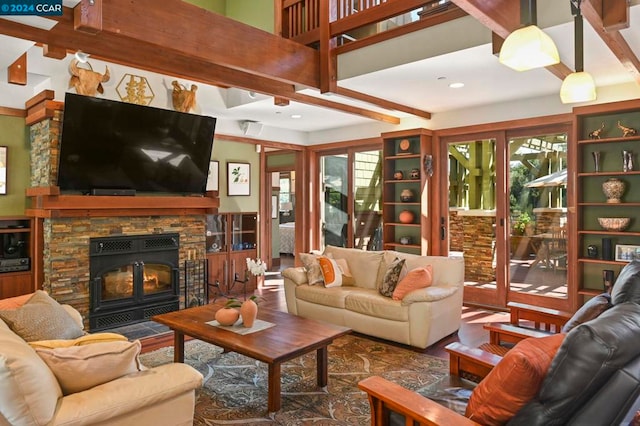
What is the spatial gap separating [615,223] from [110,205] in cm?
547

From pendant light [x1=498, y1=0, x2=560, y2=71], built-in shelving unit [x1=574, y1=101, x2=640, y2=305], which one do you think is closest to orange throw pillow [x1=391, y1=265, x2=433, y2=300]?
built-in shelving unit [x1=574, y1=101, x2=640, y2=305]

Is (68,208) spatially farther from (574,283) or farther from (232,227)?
(574,283)

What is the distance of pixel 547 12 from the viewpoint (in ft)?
10.5

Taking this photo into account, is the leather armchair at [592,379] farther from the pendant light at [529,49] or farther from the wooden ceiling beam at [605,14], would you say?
the wooden ceiling beam at [605,14]

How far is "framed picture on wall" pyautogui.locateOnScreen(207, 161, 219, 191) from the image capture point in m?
6.70

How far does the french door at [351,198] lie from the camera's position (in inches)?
291

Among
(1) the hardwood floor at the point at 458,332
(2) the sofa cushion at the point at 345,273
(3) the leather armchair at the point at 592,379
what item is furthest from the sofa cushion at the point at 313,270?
(3) the leather armchair at the point at 592,379

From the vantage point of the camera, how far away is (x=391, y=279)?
4426 millimetres

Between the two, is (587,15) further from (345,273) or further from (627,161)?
(345,273)

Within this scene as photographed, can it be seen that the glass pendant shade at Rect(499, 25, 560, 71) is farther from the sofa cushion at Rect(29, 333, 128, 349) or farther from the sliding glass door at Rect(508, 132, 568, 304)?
the sliding glass door at Rect(508, 132, 568, 304)

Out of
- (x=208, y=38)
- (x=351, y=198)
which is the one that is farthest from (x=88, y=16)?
(x=351, y=198)

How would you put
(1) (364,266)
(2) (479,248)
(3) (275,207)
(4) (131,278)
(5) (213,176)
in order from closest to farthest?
(1) (364,266) → (4) (131,278) → (2) (479,248) → (5) (213,176) → (3) (275,207)

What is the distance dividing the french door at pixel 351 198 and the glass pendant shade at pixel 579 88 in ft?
15.5

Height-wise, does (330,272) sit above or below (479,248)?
below
